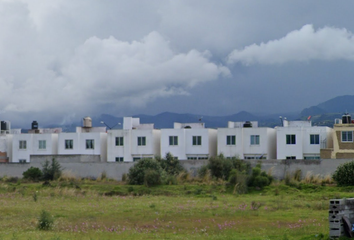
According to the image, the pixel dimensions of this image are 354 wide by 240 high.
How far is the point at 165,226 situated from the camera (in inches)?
1022

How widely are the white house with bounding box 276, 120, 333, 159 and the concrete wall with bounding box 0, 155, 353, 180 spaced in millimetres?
14798

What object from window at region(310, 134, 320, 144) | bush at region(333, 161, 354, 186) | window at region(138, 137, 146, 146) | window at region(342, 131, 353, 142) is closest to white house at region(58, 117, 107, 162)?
window at region(138, 137, 146, 146)

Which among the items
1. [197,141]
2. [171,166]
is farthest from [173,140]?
[171,166]

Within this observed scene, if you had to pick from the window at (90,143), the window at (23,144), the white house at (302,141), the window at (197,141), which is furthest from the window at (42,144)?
the white house at (302,141)

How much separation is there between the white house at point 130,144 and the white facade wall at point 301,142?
17368 mm

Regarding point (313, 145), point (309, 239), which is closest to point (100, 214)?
point (309, 239)

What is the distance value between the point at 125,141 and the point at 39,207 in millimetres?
41922

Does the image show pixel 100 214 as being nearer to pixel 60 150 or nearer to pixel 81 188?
pixel 81 188

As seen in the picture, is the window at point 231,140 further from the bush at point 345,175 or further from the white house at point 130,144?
the bush at point 345,175

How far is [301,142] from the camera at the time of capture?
70.9m

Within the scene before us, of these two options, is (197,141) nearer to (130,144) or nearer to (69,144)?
(130,144)

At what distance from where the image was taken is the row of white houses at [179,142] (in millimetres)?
71250

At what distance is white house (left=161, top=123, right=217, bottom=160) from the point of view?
246 ft

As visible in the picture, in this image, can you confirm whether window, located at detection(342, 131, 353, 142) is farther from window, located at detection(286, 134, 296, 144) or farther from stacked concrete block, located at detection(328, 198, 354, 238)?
stacked concrete block, located at detection(328, 198, 354, 238)
